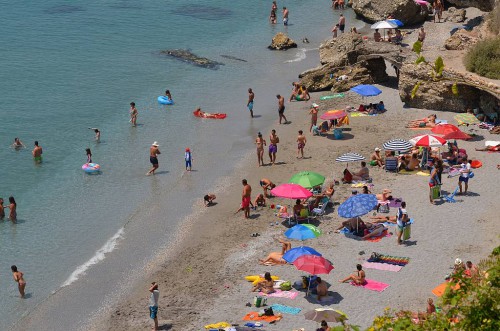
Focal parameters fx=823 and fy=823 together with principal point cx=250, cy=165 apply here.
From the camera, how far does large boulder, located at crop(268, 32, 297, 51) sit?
43.7 metres

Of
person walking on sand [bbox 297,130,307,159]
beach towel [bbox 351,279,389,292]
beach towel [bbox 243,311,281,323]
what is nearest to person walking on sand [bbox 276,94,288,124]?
person walking on sand [bbox 297,130,307,159]

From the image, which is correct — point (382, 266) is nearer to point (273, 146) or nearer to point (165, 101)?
point (273, 146)

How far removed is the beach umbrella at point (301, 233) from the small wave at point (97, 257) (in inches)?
207

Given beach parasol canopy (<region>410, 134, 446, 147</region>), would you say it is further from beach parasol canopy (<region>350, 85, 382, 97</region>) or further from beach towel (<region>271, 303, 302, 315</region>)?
beach towel (<region>271, 303, 302, 315</region>)

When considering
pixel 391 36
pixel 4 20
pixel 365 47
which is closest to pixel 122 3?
pixel 4 20

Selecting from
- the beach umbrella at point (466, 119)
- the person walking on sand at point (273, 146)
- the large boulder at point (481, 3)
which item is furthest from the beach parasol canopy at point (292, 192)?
the large boulder at point (481, 3)

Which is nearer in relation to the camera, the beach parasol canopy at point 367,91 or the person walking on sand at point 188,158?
the person walking on sand at point 188,158

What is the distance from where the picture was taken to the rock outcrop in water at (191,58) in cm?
4116

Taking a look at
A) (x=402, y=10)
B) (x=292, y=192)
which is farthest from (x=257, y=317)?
(x=402, y=10)

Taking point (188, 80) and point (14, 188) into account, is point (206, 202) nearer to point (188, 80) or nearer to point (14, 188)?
A: point (14, 188)

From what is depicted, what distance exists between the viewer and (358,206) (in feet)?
69.4

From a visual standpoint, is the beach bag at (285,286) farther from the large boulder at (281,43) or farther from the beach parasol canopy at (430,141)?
the large boulder at (281,43)

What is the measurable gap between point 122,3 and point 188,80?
19754mm

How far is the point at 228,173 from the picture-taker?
27484mm
